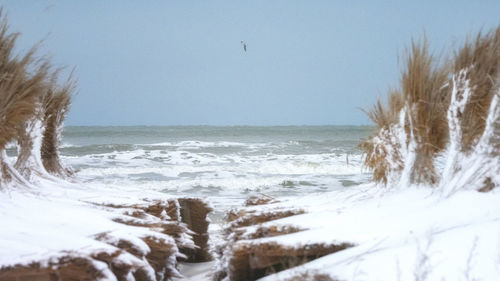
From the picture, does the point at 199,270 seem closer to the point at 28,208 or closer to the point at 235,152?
the point at 28,208

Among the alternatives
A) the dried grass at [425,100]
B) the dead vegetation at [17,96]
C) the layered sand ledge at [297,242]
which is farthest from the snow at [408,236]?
the dead vegetation at [17,96]

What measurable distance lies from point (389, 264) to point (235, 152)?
66.1ft

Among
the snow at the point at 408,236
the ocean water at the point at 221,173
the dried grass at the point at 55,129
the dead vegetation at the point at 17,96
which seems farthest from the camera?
the ocean water at the point at 221,173

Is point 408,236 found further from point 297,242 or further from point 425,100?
point 425,100

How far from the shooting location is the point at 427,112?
3.20 m

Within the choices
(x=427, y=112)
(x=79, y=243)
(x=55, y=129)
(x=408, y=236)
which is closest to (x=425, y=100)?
(x=427, y=112)

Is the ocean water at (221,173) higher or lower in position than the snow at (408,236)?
lower

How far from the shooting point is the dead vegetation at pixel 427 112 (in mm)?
2801

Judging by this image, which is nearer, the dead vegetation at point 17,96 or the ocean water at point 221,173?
the dead vegetation at point 17,96

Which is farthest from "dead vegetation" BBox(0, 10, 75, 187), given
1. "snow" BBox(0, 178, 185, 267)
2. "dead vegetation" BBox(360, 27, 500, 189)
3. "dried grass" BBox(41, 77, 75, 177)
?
"dead vegetation" BBox(360, 27, 500, 189)

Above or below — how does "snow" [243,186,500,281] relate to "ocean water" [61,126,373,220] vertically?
above

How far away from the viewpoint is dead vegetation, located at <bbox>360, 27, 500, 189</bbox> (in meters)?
2.80

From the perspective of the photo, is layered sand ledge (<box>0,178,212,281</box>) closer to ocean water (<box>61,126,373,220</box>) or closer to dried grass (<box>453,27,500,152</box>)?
dried grass (<box>453,27,500,152</box>)

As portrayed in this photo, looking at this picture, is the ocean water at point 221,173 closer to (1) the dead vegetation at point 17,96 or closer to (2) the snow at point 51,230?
(1) the dead vegetation at point 17,96
